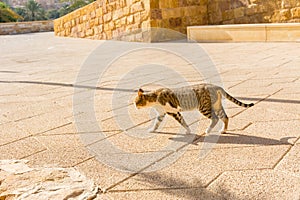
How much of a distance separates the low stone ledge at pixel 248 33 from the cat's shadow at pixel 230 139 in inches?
205

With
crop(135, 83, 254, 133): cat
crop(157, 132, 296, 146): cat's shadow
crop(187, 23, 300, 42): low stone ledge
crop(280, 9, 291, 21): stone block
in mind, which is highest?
crop(280, 9, 291, 21): stone block

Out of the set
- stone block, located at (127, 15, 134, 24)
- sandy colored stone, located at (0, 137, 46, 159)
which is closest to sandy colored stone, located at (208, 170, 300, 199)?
sandy colored stone, located at (0, 137, 46, 159)

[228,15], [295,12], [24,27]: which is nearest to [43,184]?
[295,12]

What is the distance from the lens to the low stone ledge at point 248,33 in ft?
21.8

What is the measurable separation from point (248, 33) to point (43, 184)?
6542 millimetres

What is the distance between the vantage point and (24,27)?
1755 centimetres

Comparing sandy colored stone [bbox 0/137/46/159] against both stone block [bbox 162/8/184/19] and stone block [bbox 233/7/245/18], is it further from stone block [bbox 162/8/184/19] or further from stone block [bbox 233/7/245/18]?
stone block [bbox 233/7/245/18]

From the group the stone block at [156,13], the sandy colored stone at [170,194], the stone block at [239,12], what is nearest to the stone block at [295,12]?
the stone block at [239,12]

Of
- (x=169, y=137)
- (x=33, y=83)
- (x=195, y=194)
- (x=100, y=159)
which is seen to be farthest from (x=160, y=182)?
(x=33, y=83)

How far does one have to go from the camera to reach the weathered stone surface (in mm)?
1430

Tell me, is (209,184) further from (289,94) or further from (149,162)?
(289,94)

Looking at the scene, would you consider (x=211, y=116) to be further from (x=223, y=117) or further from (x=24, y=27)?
(x=24, y=27)

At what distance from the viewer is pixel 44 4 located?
36969mm

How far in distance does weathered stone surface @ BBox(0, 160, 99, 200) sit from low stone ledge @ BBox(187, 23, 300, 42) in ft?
19.7
